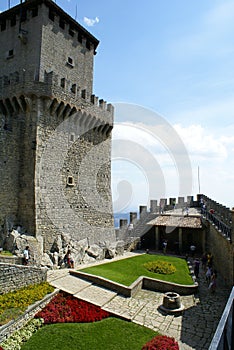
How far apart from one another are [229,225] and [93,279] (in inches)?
296

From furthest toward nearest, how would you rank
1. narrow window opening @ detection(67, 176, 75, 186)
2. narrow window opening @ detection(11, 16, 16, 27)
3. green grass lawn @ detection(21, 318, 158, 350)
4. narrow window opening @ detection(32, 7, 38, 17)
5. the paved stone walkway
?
narrow window opening @ detection(11, 16, 16, 27) → narrow window opening @ detection(67, 176, 75, 186) → narrow window opening @ detection(32, 7, 38, 17) → the paved stone walkway → green grass lawn @ detection(21, 318, 158, 350)

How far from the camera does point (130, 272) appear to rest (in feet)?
47.8

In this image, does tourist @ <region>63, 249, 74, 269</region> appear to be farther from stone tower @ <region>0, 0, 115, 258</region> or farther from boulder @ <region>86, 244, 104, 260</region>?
boulder @ <region>86, 244, 104, 260</region>

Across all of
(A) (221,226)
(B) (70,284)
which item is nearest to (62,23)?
(B) (70,284)

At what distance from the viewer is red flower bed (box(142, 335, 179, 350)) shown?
24.8ft

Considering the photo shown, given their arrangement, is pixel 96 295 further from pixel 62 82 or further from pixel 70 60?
pixel 70 60

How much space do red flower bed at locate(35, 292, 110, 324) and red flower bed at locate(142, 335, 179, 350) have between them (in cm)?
245

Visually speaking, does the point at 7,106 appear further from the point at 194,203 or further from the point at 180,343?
the point at 194,203

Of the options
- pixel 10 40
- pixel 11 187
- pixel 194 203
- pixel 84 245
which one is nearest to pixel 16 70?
pixel 10 40

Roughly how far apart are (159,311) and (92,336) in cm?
326

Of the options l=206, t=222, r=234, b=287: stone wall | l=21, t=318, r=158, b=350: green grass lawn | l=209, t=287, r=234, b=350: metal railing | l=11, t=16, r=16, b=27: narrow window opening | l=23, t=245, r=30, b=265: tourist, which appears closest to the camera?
l=209, t=287, r=234, b=350: metal railing

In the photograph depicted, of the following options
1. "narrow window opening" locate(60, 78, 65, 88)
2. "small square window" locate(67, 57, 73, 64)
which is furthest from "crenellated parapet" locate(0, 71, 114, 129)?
"small square window" locate(67, 57, 73, 64)

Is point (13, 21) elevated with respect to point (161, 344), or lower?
elevated

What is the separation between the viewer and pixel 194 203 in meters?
28.3
